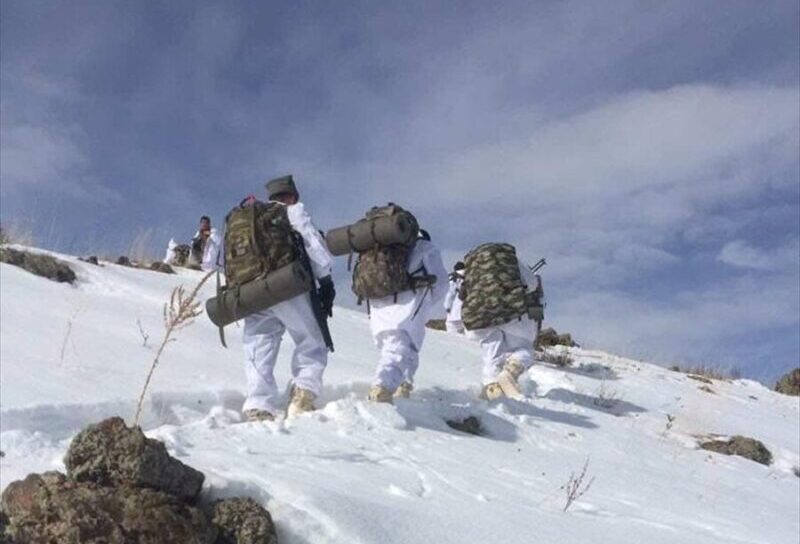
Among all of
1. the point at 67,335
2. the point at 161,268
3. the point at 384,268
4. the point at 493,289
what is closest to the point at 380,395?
the point at 384,268

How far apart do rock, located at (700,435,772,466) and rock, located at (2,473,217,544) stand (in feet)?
18.9

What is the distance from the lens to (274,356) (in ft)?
18.7

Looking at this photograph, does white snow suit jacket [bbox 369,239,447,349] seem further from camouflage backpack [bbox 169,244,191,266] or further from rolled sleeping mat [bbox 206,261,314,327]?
camouflage backpack [bbox 169,244,191,266]

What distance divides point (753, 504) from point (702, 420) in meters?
3.44

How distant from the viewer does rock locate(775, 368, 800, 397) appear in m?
14.4

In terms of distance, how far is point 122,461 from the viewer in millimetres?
2793

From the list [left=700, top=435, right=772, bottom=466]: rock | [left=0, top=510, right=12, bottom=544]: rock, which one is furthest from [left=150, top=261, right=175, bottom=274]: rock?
[left=0, top=510, right=12, bottom=544]: rock

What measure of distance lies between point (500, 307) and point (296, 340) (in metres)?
3.17

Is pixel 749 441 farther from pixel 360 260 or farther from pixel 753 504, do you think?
pixel 360 260

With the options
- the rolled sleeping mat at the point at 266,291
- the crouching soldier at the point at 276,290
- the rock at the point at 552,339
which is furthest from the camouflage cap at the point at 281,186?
the rock at the point at 552,339

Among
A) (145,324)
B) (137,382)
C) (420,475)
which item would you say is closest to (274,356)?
(137,382)

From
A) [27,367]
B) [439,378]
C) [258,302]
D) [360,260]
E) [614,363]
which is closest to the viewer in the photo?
[27,367]

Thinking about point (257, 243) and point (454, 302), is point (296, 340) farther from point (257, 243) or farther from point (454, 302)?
point (454, 302)

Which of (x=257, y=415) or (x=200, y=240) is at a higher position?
(x=200, y=240)
